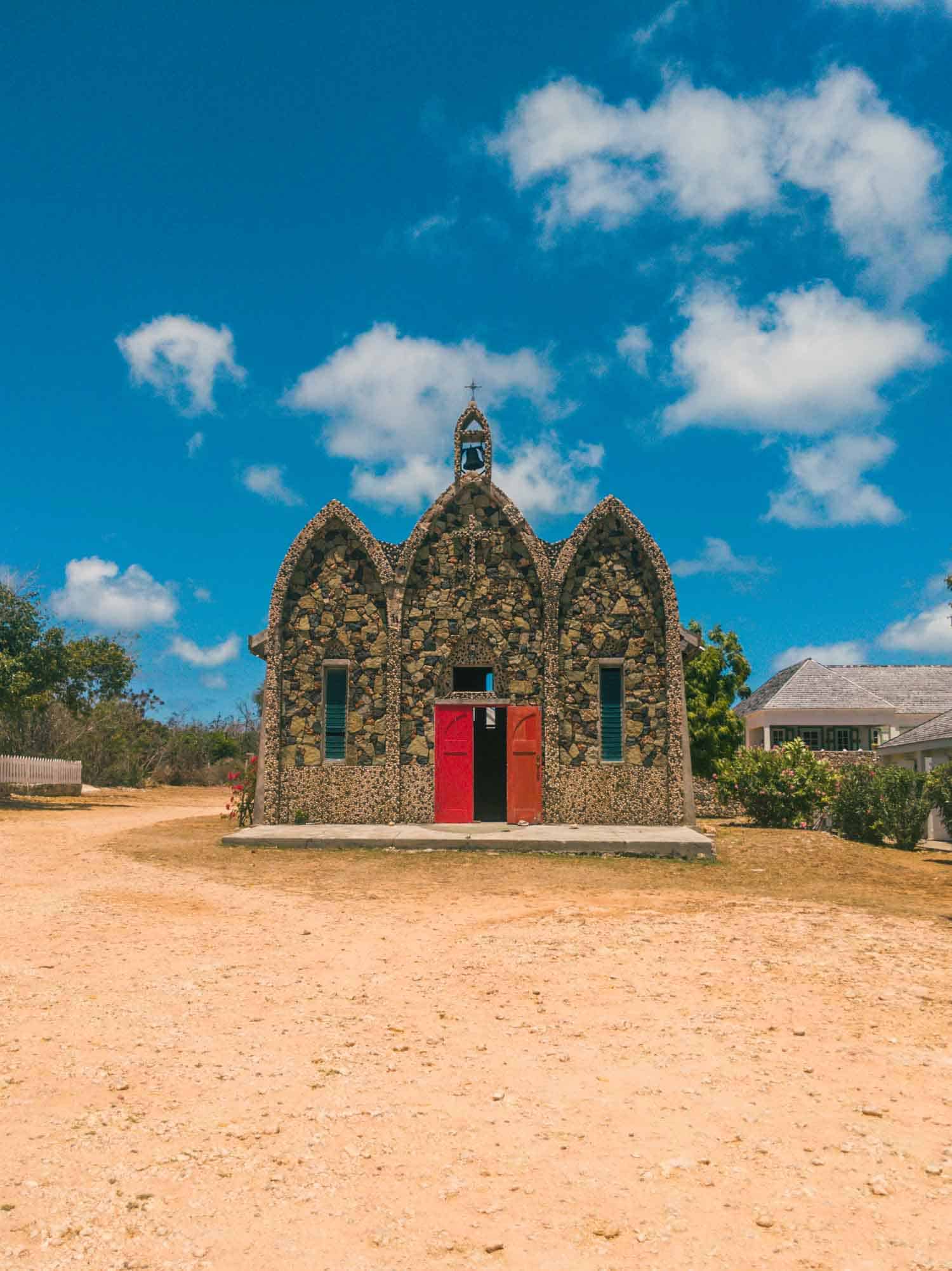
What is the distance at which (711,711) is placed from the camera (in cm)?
3108

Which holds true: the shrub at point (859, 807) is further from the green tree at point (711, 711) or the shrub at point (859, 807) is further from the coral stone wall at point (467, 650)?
the green tree at point (711, 711)

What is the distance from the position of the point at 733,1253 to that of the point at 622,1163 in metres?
0.82

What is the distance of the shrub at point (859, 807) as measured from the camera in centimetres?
1944

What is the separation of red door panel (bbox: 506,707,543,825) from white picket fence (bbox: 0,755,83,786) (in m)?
22.9

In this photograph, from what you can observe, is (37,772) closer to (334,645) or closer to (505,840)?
(334,645)

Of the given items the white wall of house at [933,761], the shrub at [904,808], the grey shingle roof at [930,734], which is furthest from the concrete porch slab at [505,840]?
the white wall of house at [933,761]

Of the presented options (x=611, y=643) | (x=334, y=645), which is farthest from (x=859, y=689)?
(x=334, y=645)

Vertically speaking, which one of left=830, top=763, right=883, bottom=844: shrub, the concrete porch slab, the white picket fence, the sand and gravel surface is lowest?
the sand and gravel surface

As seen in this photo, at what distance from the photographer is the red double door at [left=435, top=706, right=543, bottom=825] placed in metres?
18.8

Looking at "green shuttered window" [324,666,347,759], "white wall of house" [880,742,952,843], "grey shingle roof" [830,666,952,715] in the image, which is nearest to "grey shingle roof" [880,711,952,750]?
"white wall of house" [880,742,952,843]

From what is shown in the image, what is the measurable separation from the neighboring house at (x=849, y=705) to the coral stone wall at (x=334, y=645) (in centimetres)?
2588

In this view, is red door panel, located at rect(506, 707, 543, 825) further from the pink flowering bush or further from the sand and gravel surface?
the sand and gravel surface

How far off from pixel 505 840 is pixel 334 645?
573 cm

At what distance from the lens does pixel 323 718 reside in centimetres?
1930
